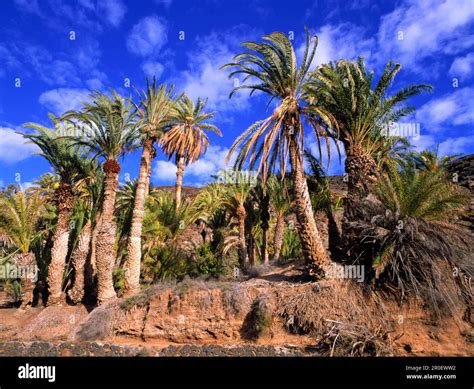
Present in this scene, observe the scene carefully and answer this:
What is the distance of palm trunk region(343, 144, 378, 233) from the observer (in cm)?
1316

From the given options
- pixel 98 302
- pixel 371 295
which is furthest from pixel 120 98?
pixel 371 295

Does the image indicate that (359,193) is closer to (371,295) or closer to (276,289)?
(371,295)

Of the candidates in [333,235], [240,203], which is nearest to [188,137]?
[240,203]

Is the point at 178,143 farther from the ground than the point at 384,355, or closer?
farther from the ground

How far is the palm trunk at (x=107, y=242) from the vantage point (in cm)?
1439

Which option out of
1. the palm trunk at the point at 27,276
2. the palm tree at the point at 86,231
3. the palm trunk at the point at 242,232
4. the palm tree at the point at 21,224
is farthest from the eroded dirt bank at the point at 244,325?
the palm trunk at the point at 242,232

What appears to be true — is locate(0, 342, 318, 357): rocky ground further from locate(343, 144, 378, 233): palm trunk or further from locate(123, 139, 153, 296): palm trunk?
locate(343, 144, 378, 233): palm trunk

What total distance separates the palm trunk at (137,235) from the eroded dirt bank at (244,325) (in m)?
0.98

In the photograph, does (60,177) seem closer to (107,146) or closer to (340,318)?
(107,146)

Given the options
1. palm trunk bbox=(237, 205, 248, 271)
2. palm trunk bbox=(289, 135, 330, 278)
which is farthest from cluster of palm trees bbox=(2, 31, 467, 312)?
palm trunk bbox=(237, 205, 248, 271)

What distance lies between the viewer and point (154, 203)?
20.8 m

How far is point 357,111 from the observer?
44.9 ft
